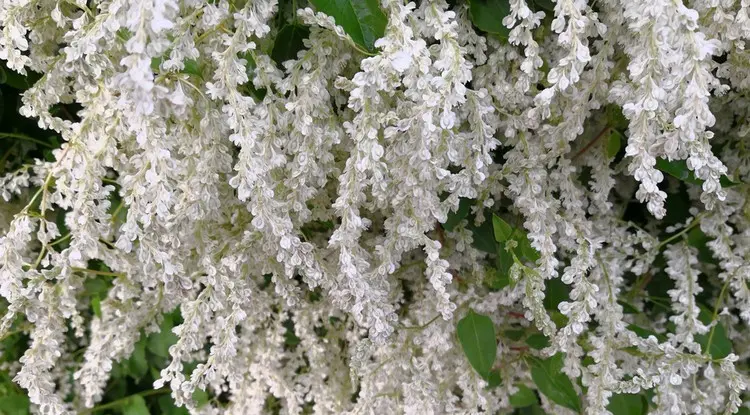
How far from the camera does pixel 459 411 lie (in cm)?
68

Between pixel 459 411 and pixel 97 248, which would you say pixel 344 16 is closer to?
pixel 97 248

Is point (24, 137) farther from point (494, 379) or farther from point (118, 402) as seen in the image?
point (494, 379)

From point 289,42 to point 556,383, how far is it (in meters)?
0.47

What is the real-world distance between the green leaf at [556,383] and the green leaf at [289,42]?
0.44 meters

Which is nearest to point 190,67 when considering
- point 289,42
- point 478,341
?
point 289,42

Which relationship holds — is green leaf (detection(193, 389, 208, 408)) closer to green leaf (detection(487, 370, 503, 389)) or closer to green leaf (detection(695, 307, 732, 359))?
green leaf (detection(487, 370, 503, 389))

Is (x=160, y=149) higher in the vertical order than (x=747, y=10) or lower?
higher

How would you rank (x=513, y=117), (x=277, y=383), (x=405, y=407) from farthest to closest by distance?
1. (x=277, y=383)
2. (x=405, y=407)
3. (x=513, y=117)

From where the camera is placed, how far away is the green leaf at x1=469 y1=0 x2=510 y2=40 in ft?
1.70

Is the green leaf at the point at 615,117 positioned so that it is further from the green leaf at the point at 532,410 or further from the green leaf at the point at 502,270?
the green leaf at the point at 532,410

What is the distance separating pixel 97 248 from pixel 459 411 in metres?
0.44

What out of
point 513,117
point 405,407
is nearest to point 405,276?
point 405,407

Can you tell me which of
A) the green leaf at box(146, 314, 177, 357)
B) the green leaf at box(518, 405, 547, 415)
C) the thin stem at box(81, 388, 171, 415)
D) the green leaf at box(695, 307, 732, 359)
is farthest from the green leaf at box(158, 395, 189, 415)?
the green leaf at box(695, 307, 732, 359)

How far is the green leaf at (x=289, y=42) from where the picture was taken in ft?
1.73
